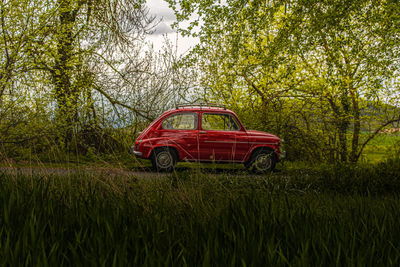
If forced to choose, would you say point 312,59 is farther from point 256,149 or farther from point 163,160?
point 163,160

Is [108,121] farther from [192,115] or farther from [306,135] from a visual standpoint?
[306,135]

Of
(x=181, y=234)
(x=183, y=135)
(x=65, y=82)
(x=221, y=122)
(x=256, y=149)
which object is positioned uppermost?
(x=65, y=82)

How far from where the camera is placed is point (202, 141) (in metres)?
9.75

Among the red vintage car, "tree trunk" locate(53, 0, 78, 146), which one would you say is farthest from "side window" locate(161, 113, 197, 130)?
"tree trunk" locate(53, 0, 78, 146)

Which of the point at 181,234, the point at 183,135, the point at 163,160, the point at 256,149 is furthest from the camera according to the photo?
the point at 256,149

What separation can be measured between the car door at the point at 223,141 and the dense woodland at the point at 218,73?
122cm

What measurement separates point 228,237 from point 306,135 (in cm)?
797

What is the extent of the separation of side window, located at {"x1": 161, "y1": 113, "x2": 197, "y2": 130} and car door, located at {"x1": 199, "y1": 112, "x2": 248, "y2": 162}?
27 centimetres

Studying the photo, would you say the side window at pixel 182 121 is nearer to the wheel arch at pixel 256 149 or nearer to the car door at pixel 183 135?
the car door at pixel 183 135

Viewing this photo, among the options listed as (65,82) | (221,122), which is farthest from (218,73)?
(65,82)

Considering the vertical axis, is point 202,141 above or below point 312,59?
below

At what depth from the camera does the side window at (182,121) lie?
9812 mm

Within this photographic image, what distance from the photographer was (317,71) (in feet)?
37.9

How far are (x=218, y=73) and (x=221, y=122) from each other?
2.12 metres
